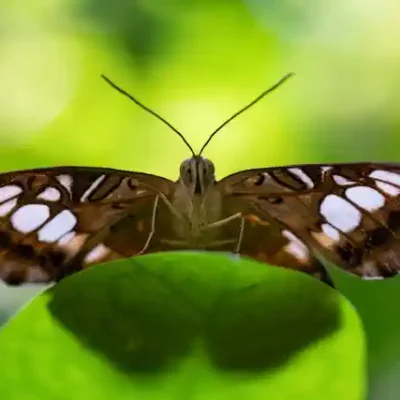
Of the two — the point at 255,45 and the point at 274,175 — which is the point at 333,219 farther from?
the point at 255,45

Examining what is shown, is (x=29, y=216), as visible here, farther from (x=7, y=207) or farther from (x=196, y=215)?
(x=196, y=215)


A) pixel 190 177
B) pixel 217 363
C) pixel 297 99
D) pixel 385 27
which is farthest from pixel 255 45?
pixel 217 363

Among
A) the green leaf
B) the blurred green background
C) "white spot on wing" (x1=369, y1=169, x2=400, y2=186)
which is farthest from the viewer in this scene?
the blurred green background

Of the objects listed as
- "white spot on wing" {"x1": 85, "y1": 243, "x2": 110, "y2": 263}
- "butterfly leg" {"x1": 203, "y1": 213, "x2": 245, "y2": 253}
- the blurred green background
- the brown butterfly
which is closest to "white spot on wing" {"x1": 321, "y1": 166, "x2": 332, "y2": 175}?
the brown butterfly

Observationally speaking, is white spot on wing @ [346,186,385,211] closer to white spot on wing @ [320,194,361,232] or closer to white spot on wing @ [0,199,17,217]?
white spot on wing @ [320,194,361,232]

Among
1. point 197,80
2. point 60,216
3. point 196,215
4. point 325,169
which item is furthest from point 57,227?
point 197,80

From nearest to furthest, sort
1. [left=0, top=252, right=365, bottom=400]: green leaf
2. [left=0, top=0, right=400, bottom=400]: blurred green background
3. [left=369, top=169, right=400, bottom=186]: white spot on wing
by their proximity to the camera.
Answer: [left=0, top=252, right=365, bottom=400]: green leaf → [left=369, top=169, right=400, bottom=186]: white spot on wing → [left=0, top=0, right=400, bottom=400]: blurred green background
